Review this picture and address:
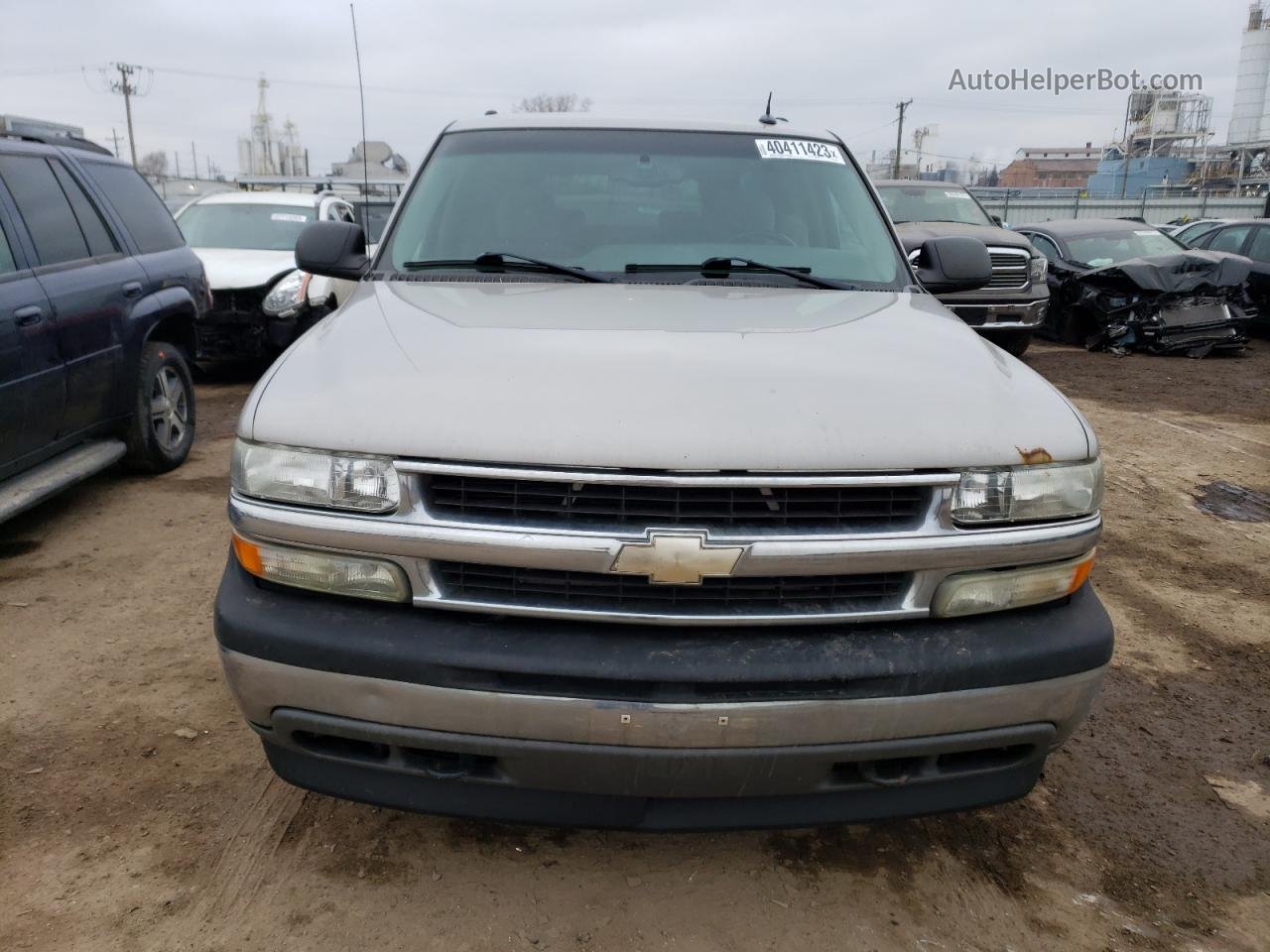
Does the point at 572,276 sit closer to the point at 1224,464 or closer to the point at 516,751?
the point at 516,751

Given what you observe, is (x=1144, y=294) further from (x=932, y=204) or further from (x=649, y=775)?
(x=649, y=775)

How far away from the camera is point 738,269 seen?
3.17 metres

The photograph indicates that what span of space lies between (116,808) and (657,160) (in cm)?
266

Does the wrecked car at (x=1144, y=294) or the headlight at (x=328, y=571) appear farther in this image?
the wrecked car at (x=1144, y=294)

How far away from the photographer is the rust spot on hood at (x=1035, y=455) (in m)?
2.04

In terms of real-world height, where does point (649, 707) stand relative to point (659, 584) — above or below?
below

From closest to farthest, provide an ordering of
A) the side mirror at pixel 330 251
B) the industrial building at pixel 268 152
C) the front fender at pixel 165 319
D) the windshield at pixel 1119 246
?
the side mirror at pixel 330 251
the front fender at pixel 165 319
the windshield at pixel 1119 246
the industrial building at pixel 268 152

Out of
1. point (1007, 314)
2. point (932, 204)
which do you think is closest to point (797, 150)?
point (1007, 314)

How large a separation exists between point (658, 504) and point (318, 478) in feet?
2.35

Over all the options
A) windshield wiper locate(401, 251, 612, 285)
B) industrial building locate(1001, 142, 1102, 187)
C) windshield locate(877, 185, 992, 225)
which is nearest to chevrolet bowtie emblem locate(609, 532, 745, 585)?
windshield wiper locate(401, 251, 612, 285)

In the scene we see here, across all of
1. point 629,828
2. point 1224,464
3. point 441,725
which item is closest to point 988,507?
point 629,828

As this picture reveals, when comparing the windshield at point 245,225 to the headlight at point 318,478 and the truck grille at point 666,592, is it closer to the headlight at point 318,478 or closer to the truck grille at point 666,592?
the headlight at point 318,478

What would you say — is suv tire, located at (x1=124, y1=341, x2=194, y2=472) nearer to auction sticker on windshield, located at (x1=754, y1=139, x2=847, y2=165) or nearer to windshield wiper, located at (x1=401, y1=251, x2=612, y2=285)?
windshield wiper, located at (x1=401, y1=251, x2=612, y2=285)

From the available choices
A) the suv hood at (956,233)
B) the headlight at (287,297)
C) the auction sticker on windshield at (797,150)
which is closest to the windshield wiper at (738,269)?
the auction sticker on windshield at (797,150)
